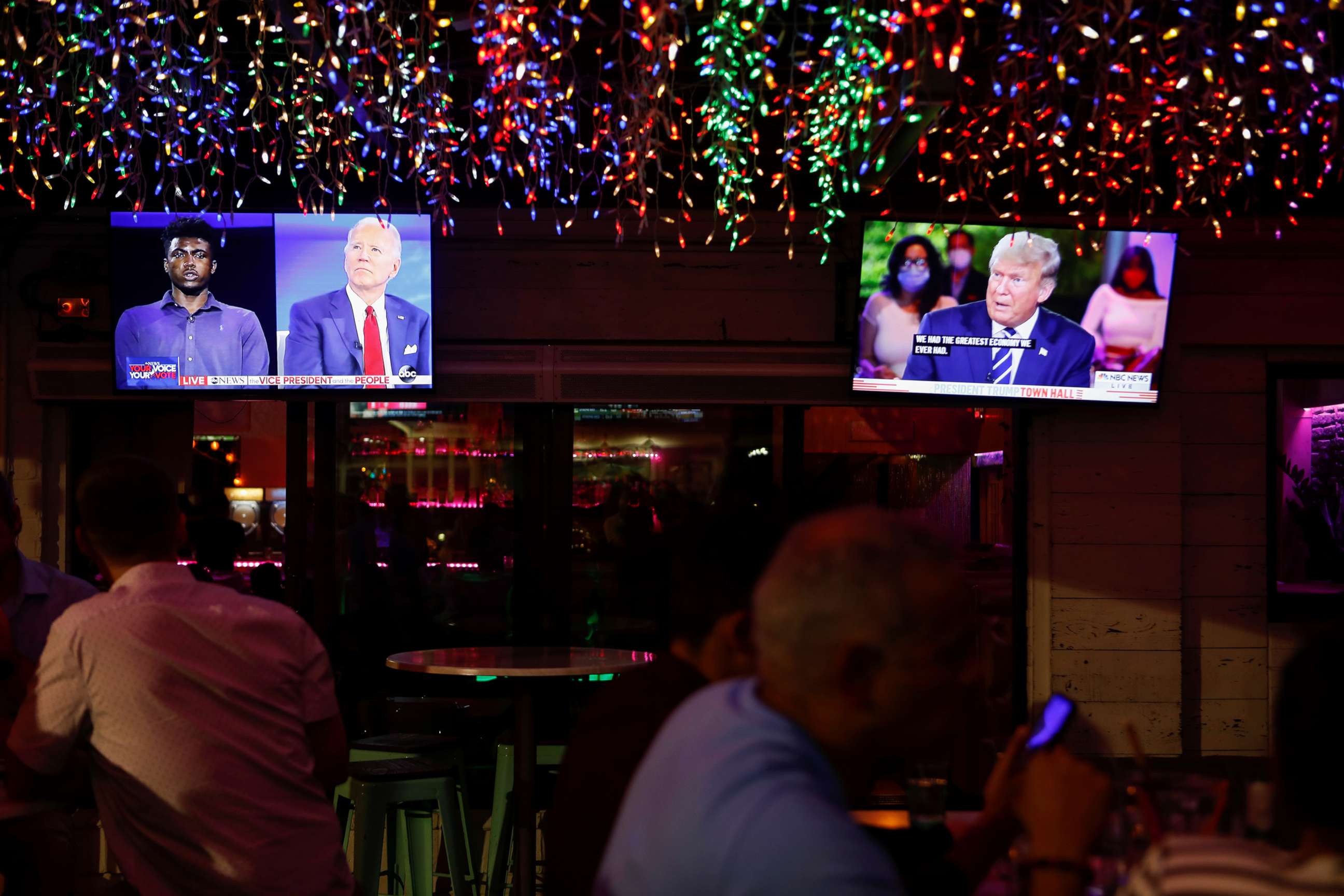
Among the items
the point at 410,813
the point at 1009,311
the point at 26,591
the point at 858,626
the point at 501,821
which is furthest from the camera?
the point at 1009,311

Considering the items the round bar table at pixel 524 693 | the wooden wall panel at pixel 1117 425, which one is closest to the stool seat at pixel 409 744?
the round bar table at pixel 524 693

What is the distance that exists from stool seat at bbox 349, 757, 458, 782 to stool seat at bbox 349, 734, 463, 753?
13cm

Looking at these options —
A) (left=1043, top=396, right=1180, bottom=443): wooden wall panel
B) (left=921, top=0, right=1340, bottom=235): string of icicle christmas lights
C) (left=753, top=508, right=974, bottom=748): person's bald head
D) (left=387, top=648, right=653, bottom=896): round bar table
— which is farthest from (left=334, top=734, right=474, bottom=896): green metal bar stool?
(left=1043, top=396, right=1180, bottom=443): wooden wall panel

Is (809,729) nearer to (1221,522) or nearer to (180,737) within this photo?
(180,737)

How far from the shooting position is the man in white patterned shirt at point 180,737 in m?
2.11

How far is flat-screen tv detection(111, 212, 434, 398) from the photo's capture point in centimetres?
517

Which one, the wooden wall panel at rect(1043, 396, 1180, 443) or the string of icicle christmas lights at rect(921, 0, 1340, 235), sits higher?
the string of icicle christmas lights at rect(921, 0, 1340, 235)

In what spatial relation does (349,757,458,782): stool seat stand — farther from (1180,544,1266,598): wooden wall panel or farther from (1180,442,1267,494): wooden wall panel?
(1180,442,1267,494): wooden wall panel

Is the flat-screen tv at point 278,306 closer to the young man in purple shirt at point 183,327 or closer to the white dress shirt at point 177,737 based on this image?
the young man in purple shirt at point 183,327

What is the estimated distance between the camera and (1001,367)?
532 centimetres

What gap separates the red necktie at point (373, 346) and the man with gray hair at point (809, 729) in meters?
4.21

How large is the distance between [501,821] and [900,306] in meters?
2.88

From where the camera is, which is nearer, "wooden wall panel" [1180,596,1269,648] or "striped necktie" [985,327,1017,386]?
"striped necktie" [985,327,1017,386]

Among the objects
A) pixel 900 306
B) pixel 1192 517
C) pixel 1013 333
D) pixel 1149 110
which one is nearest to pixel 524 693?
pixel 900 306
